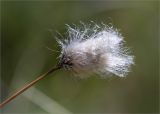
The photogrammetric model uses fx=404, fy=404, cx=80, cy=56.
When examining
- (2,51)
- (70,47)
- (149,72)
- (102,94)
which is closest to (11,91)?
(2,51)

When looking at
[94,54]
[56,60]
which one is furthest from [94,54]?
[56,60]

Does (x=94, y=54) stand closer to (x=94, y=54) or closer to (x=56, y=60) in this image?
(x=94, y=54)

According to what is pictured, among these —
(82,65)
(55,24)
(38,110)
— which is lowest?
(38,110)

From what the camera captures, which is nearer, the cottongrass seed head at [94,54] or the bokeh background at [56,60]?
the cottongrass seed head at [94,54]

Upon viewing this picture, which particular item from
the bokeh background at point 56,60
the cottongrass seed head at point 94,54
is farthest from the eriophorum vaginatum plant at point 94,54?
the bokeh background at point 56,60

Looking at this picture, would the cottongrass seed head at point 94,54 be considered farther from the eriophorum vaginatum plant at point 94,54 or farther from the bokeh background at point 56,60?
the bokeh background at point 56,60

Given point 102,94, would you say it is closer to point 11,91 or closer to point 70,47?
point 11,91
